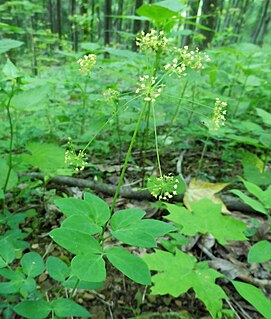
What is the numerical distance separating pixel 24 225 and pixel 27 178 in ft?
1.18

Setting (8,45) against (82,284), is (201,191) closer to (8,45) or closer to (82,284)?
(82,284)

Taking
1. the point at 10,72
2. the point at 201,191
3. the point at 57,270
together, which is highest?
the point at 10,72

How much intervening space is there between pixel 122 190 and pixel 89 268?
1.61 meters

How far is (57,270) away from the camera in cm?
131

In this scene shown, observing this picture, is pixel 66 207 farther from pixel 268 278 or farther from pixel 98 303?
pixel 268 278

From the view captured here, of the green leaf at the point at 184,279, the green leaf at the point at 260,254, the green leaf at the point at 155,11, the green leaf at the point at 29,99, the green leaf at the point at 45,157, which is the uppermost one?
the green leaf at the point at 155,11

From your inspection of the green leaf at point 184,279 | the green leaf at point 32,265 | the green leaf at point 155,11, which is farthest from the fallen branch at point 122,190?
the green leaf at point 155,11

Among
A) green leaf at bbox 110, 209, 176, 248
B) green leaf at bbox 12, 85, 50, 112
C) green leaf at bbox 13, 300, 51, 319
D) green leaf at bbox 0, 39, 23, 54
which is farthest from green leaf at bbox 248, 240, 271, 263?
green leaf at bbox 0, 39, 23, 54

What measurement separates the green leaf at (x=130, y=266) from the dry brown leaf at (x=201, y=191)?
137cm

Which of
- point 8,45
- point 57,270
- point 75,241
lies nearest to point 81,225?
point 75,241

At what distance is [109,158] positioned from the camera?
10.7ft

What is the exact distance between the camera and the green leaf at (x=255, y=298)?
1227 mm

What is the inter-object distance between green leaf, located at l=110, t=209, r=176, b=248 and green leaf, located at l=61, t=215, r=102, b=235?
7 cm

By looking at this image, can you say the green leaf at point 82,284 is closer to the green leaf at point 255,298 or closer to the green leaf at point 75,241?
the green leaf at point 75,241
